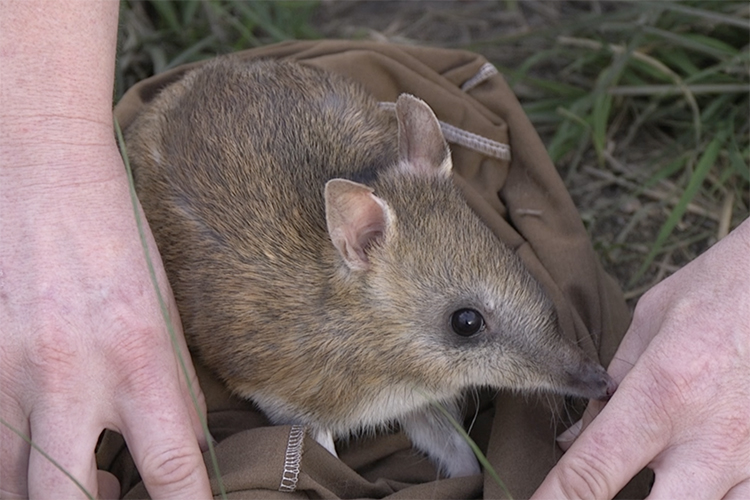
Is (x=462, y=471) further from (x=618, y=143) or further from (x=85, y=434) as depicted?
(x=618, y=143)

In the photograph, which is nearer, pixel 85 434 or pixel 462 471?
pixel 85 434

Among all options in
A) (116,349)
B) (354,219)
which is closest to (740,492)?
(354,219)

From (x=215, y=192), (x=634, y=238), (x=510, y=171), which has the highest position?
(x=215, y=192)

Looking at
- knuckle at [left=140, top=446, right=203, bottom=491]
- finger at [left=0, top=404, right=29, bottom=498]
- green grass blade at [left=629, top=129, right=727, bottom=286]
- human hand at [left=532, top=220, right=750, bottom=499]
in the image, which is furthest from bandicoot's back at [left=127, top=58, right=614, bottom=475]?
green grass blade at [left=629, top=129, right=727, bottom=286]

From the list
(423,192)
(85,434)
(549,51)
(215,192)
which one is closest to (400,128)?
(423,192)

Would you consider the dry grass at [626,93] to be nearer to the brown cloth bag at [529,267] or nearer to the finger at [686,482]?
the brown cloth bag at [529,267]

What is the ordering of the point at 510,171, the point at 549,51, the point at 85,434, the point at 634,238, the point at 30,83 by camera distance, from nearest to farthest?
the point at 85,434 < the point at 30,83 < the point at 510,171 < the point at 634,238 < the point at 549,51

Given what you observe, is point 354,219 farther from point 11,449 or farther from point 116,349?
point 11,449

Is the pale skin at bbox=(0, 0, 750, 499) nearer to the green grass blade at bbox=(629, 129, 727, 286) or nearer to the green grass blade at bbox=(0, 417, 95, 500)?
the green grass blade at bbox=(0, 417, 95, 500)

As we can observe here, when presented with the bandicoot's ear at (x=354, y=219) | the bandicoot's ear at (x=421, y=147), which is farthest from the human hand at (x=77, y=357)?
the bandicoot's ear at (x=421, y=147)
